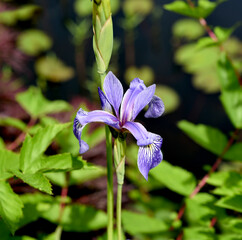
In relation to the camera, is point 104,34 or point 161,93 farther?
point 161,93

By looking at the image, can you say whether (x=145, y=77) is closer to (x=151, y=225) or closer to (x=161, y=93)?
(x=161, y=93)

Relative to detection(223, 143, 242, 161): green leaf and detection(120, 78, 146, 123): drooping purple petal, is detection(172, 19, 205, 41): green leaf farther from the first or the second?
detection(120, 78, 146, 123): drooping purple petal

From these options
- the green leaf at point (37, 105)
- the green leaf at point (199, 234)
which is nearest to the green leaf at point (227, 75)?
the green leaf at point (199, 234)

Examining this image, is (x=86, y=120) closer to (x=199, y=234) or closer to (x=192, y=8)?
(x=199, y=234)

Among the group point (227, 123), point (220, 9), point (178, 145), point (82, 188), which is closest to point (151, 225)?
point (82, 188)

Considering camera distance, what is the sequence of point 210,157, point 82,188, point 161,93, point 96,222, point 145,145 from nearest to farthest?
point 145,145
point 96,222
point 82,188
point 210,157
point 161,93

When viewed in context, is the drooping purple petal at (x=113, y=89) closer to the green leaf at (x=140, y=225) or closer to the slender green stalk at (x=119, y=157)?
the slender green stalk at (x=119, y=157)

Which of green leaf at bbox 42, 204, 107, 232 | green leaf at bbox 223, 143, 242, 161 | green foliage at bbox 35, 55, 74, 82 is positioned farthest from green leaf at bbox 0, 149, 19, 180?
green foliage at bbox 35, 55, 74, 82
